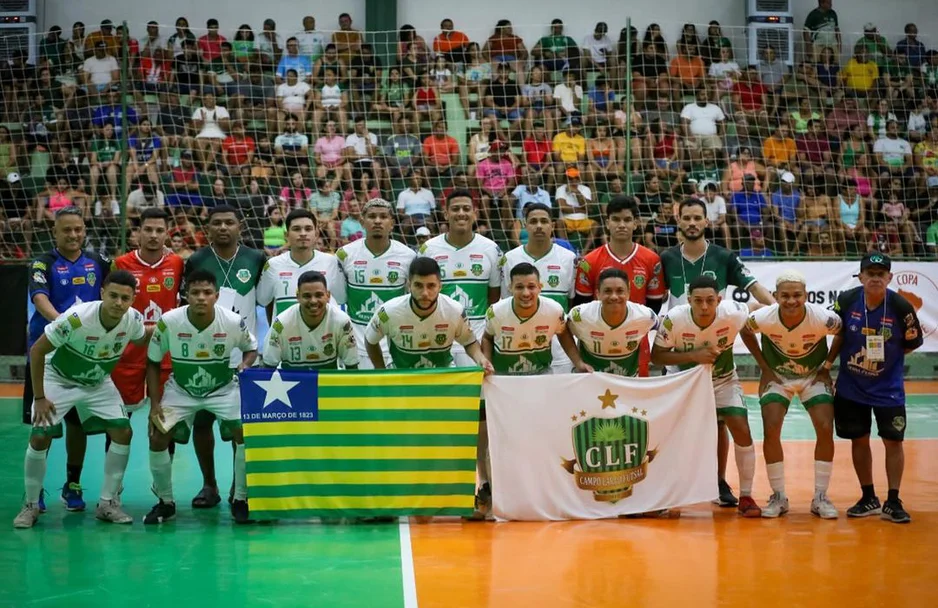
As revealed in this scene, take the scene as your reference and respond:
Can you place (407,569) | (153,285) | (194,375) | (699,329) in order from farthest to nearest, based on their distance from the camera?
(153,285) → (699,329) → (194,375) → (407,569)

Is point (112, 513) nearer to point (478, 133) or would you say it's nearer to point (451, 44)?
point (478, 133)

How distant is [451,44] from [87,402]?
1270 cm

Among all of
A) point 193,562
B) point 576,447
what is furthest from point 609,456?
point 193,562

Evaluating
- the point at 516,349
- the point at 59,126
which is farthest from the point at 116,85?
the point at 516,349

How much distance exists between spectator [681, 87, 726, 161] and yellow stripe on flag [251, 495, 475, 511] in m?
11.1

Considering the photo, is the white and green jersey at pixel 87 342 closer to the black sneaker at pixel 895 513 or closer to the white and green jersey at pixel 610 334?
the white and green jersey at pixel 610 334

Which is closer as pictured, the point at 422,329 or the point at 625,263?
the point at 422,329

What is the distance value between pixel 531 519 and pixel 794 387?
2.27 meters

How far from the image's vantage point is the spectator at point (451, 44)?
1873cm

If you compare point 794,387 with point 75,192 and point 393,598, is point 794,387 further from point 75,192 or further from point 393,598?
point 75,192

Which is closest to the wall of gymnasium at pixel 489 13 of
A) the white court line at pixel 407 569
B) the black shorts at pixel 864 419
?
the black shorts at pixel 864 419

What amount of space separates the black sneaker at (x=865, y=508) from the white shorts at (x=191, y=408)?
181 inches

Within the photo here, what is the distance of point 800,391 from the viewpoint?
811 cm

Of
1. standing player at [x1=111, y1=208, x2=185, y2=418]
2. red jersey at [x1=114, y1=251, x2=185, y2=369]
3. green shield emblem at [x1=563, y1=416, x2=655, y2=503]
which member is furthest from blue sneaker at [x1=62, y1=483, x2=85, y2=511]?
green shield emblem at [x1=563, y1=416, x2=655, y2=503]
